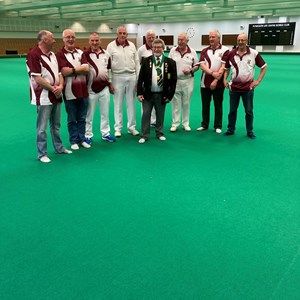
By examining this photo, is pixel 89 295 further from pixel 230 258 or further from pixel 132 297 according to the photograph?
pixel 230 258

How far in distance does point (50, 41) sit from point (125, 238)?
2729 mm

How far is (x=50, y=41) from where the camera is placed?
4.13 meters

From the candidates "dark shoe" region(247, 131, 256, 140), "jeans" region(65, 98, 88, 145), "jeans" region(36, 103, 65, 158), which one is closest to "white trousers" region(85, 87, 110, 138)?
"jeans" region(65, 98, 88, 145)

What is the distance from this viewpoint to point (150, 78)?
5.16 metres

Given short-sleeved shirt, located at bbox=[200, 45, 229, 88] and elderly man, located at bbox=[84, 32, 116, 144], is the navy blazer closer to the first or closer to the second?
elderly man, located at bbox=[84, 32, 116, 144]

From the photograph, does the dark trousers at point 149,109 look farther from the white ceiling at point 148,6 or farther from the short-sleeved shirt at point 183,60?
the white ceiling at point 148,6

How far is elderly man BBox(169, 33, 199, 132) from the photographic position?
18.5ft

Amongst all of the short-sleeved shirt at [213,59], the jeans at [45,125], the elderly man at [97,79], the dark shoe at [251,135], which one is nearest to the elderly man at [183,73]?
the short-sleeved shirt at [213,59]

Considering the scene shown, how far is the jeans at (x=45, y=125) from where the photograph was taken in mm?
4383

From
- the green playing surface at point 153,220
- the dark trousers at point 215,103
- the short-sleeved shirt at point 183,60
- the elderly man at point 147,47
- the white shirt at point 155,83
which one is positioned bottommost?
Answer: the green playing surface at point 153,220

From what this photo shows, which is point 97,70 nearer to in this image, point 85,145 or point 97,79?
point 97,79

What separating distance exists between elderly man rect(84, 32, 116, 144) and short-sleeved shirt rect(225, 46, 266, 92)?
2052 millimetres

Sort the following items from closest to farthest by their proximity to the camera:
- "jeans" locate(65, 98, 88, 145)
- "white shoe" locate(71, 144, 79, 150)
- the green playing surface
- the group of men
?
the green playing surface → the group of men → "jeans" locate(65, 98, 88, 145) → "white shoe" locate(71, 144, 79, 150)

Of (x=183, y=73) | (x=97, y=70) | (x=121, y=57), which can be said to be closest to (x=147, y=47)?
(x=121, y=57)
